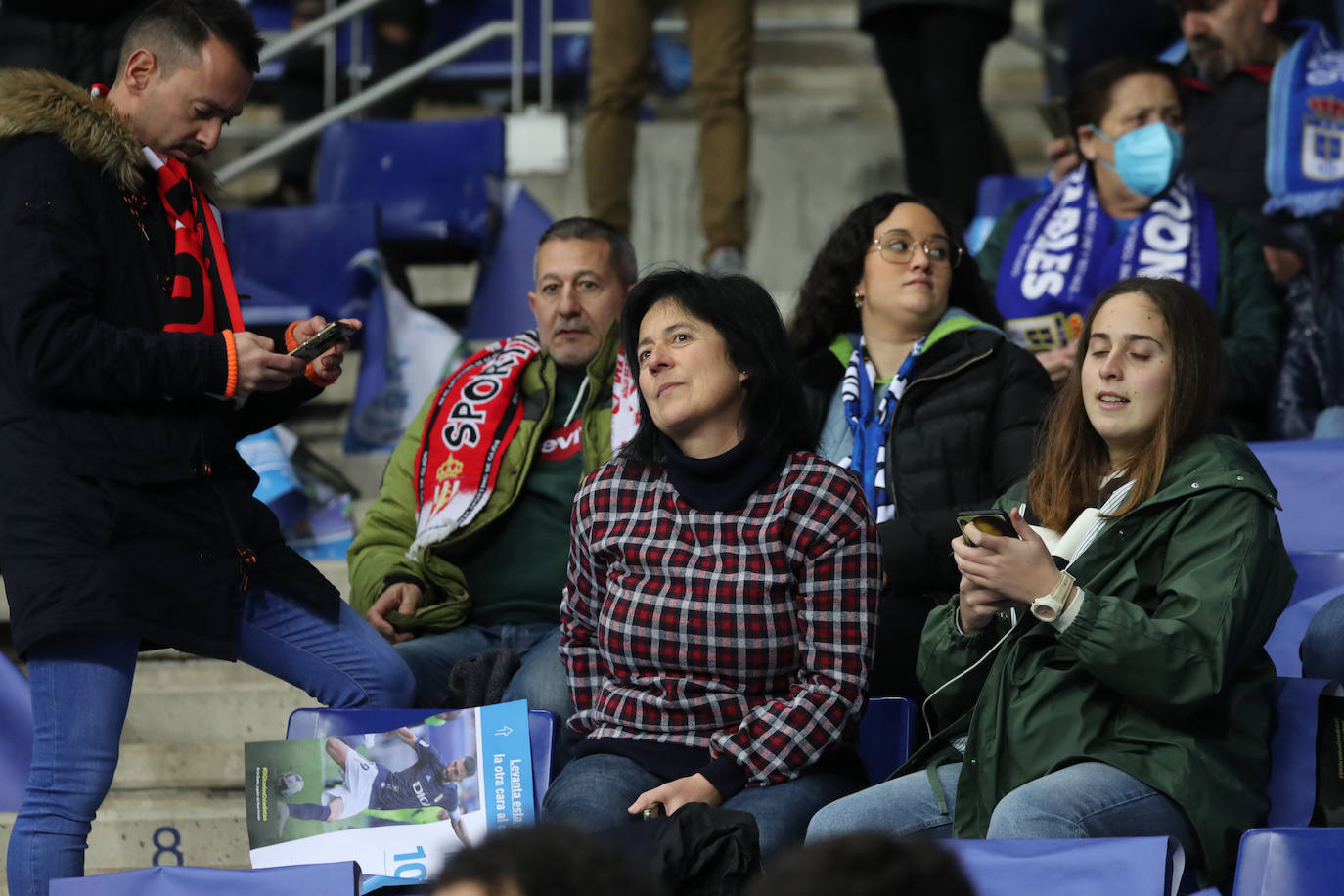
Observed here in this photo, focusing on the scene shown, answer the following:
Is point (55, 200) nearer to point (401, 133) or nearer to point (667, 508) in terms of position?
point (667, 508)

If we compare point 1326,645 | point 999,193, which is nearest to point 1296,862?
point 1326,645

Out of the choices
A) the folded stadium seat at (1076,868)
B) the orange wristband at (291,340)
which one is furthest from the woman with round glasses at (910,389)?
the orange wristband at (291,340)

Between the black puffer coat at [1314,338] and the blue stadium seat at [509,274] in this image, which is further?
the blue stadium seat at [509,274]

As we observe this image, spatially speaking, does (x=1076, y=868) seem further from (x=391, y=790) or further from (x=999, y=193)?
(x=999, y=193)

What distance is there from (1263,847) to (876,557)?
2.61ft

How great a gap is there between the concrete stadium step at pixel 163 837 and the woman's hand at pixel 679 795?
1.13 metres

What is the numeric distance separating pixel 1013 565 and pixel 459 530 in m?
1.45

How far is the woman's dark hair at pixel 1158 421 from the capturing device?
97.7 inches

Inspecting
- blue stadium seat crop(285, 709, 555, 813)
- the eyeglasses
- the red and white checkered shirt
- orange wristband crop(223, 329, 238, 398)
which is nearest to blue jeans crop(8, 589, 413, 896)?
blue stadium seat crop(285, 709, 555, 813)

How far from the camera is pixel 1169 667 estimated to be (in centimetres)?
223

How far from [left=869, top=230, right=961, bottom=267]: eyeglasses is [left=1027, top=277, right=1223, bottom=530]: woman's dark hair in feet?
2.86

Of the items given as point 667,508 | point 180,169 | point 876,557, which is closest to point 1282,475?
point 876,557

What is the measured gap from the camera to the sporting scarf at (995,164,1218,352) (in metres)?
3.99

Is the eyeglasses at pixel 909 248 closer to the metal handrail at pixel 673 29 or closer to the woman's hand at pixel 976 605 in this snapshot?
the woman's hand at pixel 976 605
